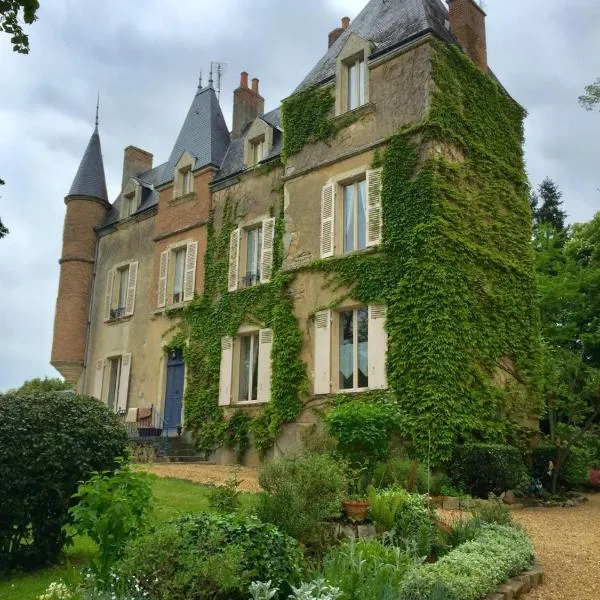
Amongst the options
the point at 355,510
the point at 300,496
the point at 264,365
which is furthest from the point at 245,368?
the point at 300,496

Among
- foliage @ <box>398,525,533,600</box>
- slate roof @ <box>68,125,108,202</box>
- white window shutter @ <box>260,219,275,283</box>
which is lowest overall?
foliage @ <box>398,525,533,600</box>

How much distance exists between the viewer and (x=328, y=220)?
1376 centimetres

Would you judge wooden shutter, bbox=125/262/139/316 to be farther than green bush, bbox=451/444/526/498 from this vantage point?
Yes

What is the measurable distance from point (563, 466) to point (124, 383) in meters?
11.9

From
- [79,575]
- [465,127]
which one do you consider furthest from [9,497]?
[465,127]

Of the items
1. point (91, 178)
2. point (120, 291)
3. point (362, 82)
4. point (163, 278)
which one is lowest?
point (163, 278)

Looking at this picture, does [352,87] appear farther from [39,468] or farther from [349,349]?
[39,468]

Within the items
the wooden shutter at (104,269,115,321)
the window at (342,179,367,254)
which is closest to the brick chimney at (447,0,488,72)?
the window at (342,179,367,254)

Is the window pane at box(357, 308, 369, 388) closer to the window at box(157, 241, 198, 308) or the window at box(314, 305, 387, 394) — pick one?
the window at box(314, 305, 387, 394)

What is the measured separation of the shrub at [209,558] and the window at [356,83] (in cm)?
1122

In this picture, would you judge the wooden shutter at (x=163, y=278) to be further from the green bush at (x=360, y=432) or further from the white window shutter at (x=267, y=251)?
the green bush at (x=360, y=432)

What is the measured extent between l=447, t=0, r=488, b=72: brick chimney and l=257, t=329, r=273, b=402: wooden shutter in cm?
766

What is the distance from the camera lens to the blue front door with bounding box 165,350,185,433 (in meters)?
17.0

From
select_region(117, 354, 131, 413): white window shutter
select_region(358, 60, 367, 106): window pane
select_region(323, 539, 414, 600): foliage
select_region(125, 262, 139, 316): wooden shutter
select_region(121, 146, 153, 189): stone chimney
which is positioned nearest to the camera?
select_region(323, 539, 414, 600): foliage
